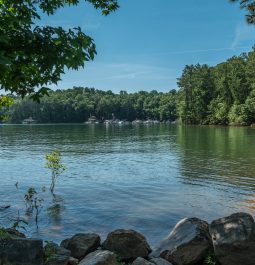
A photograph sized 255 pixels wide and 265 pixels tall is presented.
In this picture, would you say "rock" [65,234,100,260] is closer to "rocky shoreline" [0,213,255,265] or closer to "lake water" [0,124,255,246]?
"rocky shoreline" [0,213,255,265]

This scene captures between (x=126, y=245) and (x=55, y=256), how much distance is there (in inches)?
124

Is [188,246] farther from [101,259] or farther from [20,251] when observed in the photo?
[20,251]

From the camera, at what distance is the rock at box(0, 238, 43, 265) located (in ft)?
28.6

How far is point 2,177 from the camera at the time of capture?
34312mm

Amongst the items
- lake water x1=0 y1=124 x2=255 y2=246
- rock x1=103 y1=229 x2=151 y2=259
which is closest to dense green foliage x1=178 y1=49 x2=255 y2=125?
lake water x1=0 y1=124 x2=255 y2=246

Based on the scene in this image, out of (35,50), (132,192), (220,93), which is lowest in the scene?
(132,192)

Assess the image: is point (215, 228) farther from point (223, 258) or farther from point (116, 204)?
point (116, 204)

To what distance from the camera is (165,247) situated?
42.3 ft

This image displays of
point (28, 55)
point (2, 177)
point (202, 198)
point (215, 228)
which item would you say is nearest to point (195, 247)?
point (215, 228)

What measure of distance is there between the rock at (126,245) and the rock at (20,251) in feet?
15.3

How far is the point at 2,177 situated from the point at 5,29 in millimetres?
29916

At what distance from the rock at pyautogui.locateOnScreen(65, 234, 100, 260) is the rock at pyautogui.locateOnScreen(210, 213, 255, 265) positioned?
420 cm

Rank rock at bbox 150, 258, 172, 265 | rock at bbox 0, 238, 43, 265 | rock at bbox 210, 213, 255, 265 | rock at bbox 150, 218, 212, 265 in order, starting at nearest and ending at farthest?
rock at bbox 0, 238, 43, 265 → rock at bbox 210, 213, 255, 265 → rock at bbox 150, 258, 172, 265 → rock at bbox 150, 218, 212, 265

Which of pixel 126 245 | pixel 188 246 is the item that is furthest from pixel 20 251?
pixel 188 246
